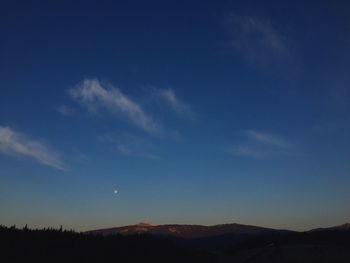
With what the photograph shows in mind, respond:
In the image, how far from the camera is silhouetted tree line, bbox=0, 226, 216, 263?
2938cm

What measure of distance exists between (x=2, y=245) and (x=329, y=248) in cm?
2648

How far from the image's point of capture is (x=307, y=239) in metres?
44.2

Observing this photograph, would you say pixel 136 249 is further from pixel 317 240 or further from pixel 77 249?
pixel 317 240

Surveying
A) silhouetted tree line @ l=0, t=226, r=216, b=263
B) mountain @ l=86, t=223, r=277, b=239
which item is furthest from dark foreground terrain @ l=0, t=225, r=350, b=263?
mountain @ l=86, t=223, r=277, b=239

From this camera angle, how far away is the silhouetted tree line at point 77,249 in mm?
29380

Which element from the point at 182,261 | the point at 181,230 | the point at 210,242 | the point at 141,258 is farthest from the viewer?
the point at 181,230

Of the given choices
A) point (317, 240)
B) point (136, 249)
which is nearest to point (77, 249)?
point (136, 249)

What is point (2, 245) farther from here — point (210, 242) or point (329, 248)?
point (210, 242)

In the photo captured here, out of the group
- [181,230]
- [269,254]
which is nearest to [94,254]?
[269,254]

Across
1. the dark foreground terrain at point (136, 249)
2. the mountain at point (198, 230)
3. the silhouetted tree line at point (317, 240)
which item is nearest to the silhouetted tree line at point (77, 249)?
the dark foreground terrain at point (136, 249)

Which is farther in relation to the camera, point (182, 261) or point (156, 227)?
point (156, 227)

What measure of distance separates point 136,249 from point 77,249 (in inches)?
330

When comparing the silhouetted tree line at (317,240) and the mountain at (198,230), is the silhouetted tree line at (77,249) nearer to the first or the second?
→ the silhouetted tree line at (317,240)

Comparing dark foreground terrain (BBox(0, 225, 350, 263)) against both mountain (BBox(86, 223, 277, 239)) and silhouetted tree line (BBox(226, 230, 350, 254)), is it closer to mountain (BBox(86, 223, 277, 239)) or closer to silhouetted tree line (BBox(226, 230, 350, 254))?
silhouetted tree line (BBox(226, 230, 350, 254))
